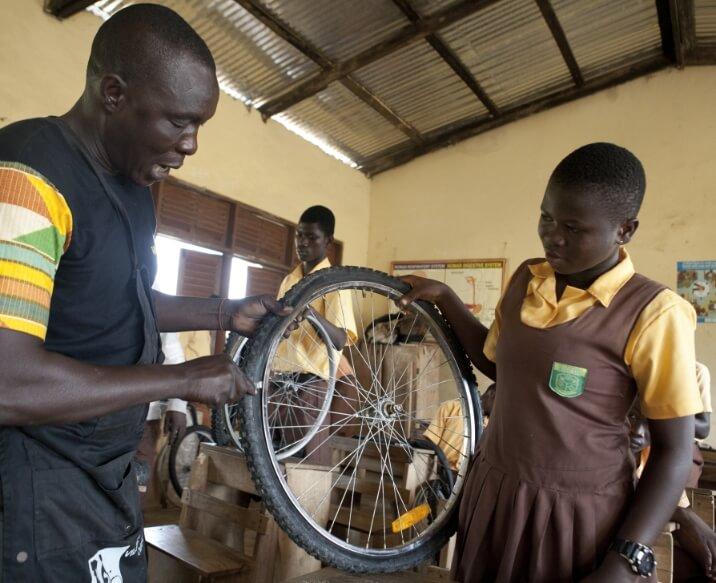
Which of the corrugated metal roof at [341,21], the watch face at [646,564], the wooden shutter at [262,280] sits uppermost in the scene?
the corrugated metal roof at [341,21]

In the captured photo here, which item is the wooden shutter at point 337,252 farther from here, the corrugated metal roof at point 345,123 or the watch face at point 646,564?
the watch face at point 646,564

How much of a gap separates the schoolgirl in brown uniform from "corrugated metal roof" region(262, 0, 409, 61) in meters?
3.50

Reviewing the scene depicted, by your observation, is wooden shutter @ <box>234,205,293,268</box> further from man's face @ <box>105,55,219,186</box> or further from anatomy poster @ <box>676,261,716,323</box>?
man's face @ <box>105,55,219,186</box>

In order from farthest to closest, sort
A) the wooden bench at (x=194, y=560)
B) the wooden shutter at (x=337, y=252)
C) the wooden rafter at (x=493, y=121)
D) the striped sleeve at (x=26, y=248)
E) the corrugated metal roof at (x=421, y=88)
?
1. the wooden shutter at (x=337, y=252)
2. the wooden rafter at (x=493, y=121)
3. the corrugated metal roof at (x=421, y=88)
4. the wooden bench at (x=194, y=560)
5. the striped sleeve at (x=26, y=248)

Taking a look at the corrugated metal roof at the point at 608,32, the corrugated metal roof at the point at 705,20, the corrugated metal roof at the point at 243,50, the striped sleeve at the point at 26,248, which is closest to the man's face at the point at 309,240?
the striped sleeve at the point at 26,248

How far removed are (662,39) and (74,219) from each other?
5.67m

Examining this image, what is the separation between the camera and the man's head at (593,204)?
1041mm

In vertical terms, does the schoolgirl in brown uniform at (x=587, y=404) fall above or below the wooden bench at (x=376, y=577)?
above

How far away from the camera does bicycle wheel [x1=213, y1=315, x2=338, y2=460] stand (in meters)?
2.14

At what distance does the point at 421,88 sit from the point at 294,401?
3.78m

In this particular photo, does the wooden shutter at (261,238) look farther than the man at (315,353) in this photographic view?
Yes

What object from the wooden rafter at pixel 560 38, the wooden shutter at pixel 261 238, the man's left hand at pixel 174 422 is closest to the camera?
the man's left hand at pixel 174 422

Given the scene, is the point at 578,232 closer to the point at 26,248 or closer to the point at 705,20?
the point at 26,248

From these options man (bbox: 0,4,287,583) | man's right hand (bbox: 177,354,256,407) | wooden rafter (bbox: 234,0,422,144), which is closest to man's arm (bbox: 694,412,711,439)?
man's right hand (bbox: 177,354,256,407)
